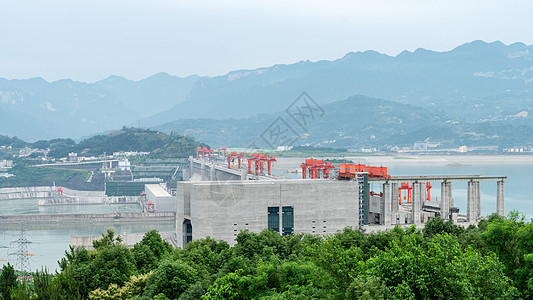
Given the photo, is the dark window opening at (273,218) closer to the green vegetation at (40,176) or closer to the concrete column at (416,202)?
the concrete column at (416,202)

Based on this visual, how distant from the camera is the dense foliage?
15789 millimetres

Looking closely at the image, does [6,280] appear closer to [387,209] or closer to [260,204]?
[260,204]

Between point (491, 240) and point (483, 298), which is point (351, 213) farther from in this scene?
point (483, 298)

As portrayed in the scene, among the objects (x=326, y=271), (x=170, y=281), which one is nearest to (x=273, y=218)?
(x=170, y=281)

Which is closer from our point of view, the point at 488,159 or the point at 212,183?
the point at 212,183

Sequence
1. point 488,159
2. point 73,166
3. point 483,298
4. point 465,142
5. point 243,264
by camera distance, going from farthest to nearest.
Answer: point 465,142 → point 488,159 → point 73,166 → point 243,264 → point 483,298

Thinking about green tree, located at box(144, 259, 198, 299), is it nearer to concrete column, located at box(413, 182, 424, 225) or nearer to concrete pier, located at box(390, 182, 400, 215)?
concrete pier, located at box(390, 182, 400, 215)

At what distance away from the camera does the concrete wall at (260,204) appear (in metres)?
38.4

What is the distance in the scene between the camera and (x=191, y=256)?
25.2 meters

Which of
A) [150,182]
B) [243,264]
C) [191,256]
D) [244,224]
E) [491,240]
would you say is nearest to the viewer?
[491,240]

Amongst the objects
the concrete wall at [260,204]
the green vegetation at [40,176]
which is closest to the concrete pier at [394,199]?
the concrete wall at [260,204]

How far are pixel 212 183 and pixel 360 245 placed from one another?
15752mm

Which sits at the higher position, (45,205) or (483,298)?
(483,298)

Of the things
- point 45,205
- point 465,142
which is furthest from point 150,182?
point 465,142
